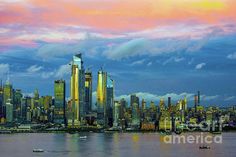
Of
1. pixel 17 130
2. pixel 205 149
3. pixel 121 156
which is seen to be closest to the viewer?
pixel 121 156

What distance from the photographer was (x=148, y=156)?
55.6 m

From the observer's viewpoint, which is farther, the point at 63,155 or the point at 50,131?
the point at 50,131

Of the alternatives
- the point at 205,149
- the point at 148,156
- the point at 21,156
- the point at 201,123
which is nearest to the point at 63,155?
the point at 21,156

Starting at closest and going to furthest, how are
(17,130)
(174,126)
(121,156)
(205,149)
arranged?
(121,156) < (205,149) < (174,126) < (17,130)

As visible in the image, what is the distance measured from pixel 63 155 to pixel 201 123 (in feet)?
358

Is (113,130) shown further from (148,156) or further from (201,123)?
(148,156)

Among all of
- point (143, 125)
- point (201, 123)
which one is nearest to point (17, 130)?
point (143, 125)

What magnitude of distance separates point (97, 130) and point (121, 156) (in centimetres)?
9912

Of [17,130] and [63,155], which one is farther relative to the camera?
[17,130]

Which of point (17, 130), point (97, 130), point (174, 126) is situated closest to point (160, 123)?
point (174, 126)

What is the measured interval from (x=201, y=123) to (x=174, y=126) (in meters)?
12.4

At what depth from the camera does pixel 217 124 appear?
16125 centimetres

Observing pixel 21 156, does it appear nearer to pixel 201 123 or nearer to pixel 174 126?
pixel 174 126

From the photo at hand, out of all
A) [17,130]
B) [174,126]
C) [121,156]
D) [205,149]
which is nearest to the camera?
[121,156]
